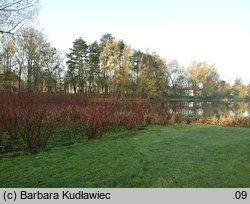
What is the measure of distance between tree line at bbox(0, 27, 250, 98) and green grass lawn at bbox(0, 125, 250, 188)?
39.7 ft

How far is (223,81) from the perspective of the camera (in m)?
73.6

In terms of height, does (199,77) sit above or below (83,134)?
above

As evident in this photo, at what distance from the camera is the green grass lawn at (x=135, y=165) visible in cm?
489

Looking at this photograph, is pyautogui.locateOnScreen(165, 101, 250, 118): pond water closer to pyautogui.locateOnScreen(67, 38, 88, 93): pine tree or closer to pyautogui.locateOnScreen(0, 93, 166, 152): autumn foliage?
pyautogui.locateOnScreen(0, 93, 166, 152): autumn foliage

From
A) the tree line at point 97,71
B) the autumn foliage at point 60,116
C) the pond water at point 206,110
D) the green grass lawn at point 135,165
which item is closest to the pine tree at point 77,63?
the tree line at point 97,71

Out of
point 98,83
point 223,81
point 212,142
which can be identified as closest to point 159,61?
point 98,83

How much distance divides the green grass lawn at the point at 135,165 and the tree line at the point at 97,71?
12.1 m

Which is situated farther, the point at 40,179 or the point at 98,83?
the point at 98,83

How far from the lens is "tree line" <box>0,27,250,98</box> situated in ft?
108

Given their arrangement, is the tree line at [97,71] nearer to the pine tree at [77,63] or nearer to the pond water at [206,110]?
the pine tree at [77,63]

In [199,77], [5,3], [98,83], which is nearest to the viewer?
[5,3]

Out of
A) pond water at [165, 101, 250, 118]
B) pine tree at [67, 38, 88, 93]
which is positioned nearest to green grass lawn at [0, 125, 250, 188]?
pond water at [165, 101, 250, 118]
